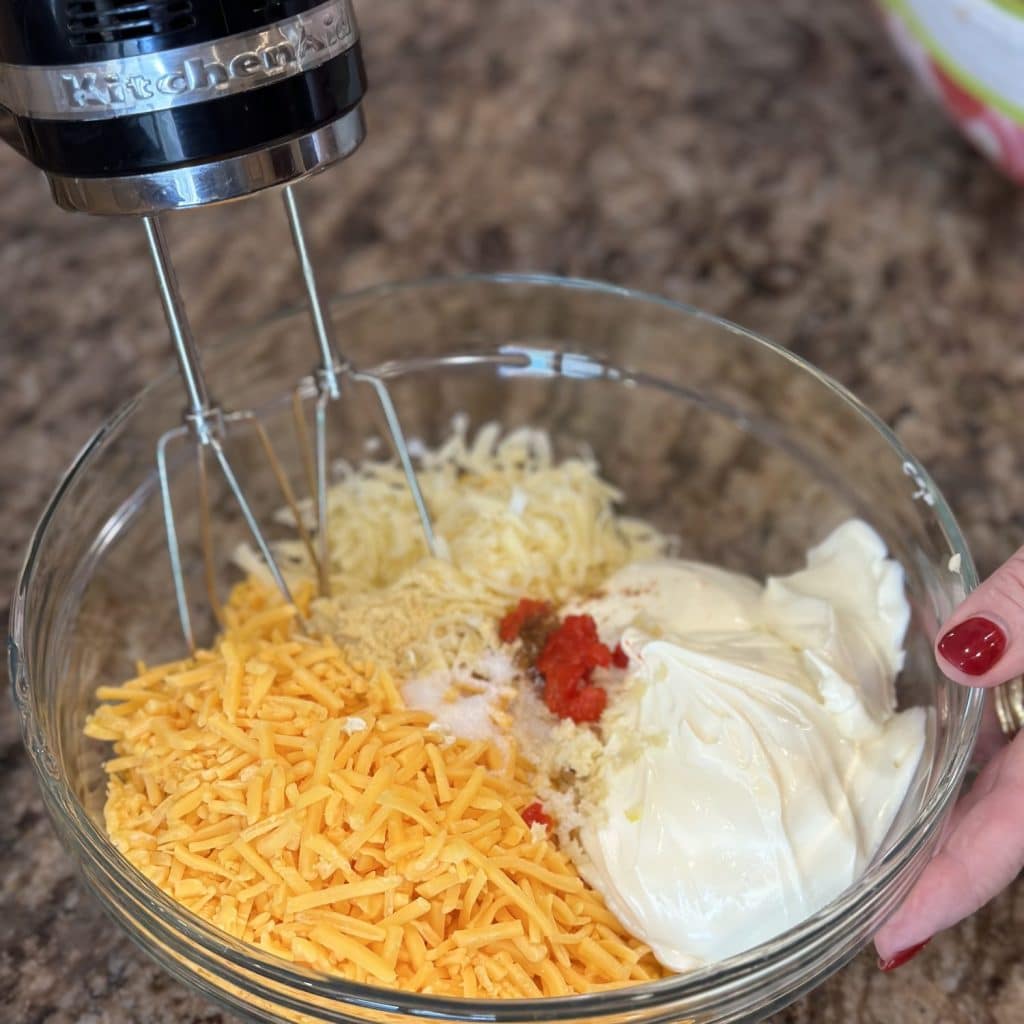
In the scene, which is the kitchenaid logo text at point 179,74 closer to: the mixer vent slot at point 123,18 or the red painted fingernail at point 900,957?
the mixer vent slot at point 123,18

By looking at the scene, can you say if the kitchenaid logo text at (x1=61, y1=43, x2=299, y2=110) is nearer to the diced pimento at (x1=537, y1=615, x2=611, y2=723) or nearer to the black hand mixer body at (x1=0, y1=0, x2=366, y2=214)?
the black hand mixer body at (x1=0, y1=0, x2=366, y2=214)

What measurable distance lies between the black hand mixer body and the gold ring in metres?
0.76

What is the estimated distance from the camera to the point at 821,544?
4.11 feet

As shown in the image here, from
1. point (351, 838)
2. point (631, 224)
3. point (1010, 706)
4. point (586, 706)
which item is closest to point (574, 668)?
point (586, 706)

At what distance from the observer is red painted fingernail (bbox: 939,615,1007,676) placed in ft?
2.88

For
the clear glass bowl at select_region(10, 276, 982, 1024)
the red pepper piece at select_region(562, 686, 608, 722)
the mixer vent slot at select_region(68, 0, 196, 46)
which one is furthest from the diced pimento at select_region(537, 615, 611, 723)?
the mixer vent slot at select_region(68, 0, 196, 46)

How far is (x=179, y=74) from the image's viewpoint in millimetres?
756

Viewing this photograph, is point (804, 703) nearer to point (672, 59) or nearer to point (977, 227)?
point (977, 227)

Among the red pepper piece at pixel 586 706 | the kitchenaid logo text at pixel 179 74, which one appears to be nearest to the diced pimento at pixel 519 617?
the red pepper piece at pixel 586 706

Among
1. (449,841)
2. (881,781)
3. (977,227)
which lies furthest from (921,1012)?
(977,227)

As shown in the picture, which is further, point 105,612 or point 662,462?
point 662,462

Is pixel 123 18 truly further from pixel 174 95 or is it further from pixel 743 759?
pixel 743 759

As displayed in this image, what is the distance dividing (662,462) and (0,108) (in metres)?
0.86

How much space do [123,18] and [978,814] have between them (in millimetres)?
901
